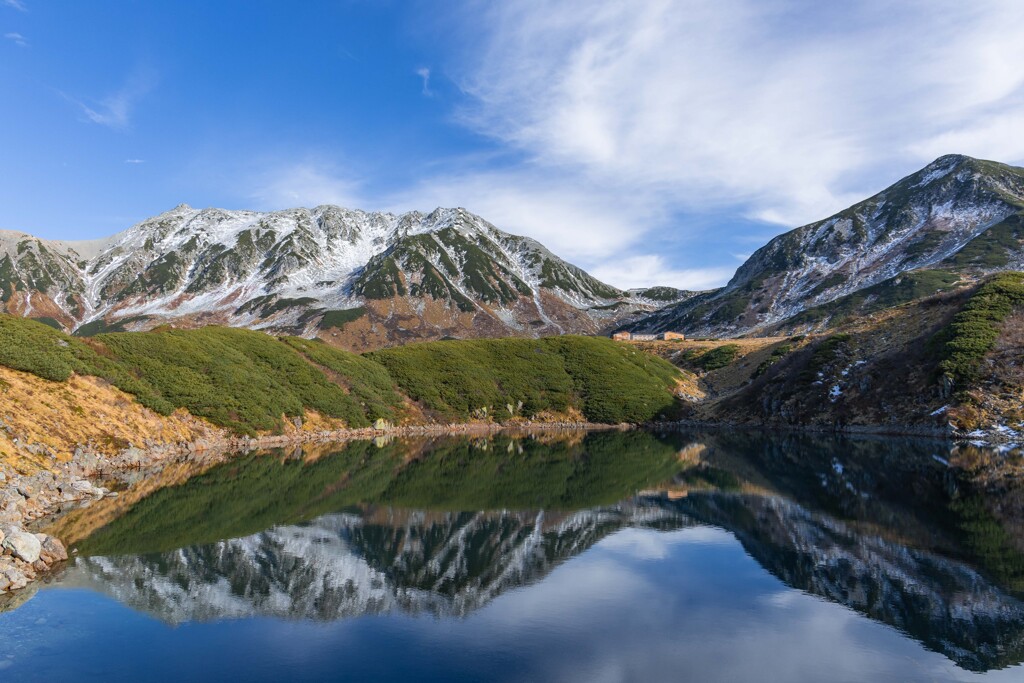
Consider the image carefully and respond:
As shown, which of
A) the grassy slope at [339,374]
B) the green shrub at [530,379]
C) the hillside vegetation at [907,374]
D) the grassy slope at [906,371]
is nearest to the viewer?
the grassy slope at [339,374]

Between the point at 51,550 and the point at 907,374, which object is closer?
the point at 51,550

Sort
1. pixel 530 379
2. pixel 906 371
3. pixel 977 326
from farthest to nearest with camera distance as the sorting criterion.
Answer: pixel 530 379 < pixel 906 371 < pixel 977 326

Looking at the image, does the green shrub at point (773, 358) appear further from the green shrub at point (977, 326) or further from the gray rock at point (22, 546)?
the gray rock at point (22, 546)

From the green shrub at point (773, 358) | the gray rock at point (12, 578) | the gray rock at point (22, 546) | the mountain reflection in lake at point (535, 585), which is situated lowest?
the mountain reflection in lake at point (535, 585)

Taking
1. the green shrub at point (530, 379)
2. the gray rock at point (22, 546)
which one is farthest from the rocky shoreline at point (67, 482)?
the green shrub at point (530, 379)

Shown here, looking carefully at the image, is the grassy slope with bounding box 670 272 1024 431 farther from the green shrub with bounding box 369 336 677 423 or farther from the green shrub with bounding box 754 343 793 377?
the green shrub with bounding box 369 336 677 423

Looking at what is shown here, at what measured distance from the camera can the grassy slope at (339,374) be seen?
56.0 metres

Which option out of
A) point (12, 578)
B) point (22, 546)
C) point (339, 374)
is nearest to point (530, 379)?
point (339, 374)

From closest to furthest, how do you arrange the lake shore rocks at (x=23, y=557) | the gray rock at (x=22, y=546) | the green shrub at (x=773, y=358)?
the lake shore rocks at (x=23, y=557) < the gray rock at (x=22, y=546) < the green shrub at (x=773, y=358)

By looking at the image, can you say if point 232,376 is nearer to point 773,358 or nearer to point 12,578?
point 12,578

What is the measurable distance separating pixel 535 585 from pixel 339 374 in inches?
2745

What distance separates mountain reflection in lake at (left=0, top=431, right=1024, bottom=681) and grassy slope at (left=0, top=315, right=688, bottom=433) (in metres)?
22.0

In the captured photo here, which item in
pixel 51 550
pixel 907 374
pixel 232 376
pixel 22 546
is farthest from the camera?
pixel 907 374

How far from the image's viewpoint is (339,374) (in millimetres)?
86062
